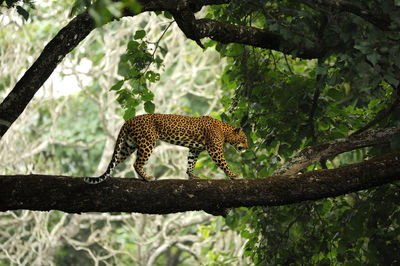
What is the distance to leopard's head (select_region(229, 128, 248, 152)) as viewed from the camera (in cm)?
725

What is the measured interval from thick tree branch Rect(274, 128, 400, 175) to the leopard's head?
0.95 metres

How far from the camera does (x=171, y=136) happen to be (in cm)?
656

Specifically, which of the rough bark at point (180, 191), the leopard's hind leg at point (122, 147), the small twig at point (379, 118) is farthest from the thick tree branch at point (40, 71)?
the small twig at point (379, 118)

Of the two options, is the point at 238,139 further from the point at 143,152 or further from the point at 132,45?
the point at 132,45

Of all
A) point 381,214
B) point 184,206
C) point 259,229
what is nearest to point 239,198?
point 184,206

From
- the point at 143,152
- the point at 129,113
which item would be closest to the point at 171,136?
the point at 143,152

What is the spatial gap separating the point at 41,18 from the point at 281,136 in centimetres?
1162

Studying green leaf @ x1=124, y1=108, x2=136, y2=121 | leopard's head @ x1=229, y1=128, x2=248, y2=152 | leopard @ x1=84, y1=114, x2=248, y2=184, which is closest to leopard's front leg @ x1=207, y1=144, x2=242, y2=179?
leopard @ x1=84, y1=114, x2=248, y2=184

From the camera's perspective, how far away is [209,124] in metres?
6.93

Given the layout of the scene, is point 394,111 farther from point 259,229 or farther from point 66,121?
point 66,121

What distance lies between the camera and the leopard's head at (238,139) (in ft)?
23.8

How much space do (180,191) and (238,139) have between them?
1.98 meters

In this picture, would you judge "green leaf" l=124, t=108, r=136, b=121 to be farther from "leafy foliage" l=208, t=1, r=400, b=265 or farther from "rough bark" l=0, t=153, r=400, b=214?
"rough bark" l=0, t=153, r=400, b=214

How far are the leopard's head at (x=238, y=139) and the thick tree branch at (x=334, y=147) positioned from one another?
946mm
